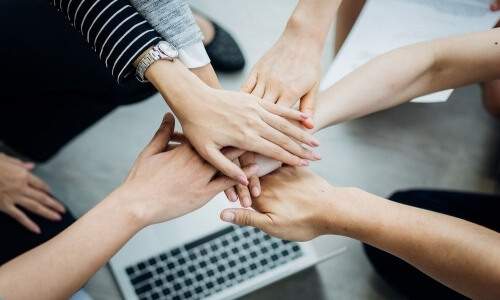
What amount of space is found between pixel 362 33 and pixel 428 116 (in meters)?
0.29

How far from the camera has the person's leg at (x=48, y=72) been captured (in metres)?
0.95

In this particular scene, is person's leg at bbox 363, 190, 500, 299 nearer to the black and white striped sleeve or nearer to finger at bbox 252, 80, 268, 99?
finger at bbox 252, 80, 268, 99

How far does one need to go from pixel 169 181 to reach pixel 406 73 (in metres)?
0.43

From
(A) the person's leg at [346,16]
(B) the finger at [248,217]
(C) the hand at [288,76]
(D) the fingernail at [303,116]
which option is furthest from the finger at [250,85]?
(A) the person's leg at [346,16]

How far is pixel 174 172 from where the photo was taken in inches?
30.1

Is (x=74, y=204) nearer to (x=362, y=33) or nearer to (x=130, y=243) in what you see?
(x=130, y=243)

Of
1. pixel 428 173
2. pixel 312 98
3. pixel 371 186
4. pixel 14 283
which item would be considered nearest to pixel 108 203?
pixel 14 283

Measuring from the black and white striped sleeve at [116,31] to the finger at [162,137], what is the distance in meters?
0.10

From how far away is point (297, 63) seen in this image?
0.84 m

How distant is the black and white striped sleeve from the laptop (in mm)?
324

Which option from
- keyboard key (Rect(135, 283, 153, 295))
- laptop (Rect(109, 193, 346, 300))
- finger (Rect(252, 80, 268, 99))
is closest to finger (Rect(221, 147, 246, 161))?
finger (Rect(252, 80, 268, 99))

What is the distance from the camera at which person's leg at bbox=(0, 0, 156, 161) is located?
948 millimetres

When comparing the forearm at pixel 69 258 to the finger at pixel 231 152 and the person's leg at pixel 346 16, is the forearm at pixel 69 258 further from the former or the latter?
the person's leg at pixel 346 16

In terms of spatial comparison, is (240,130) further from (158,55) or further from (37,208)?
(37,208)
